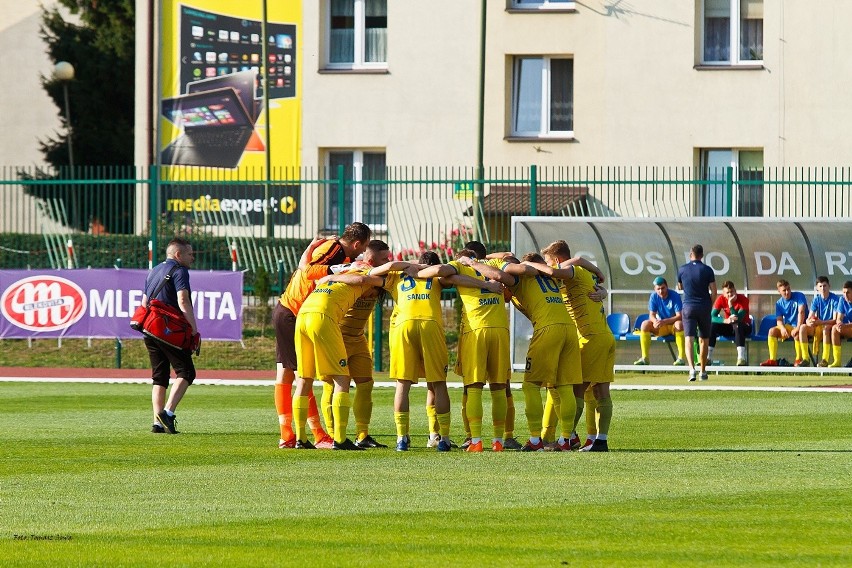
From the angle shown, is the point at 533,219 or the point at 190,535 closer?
the point at 190,535

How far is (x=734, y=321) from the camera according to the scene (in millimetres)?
23172

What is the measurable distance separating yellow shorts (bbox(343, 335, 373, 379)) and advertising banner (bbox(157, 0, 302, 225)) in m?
21.3

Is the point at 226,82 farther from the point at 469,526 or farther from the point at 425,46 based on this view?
the point at 469,526

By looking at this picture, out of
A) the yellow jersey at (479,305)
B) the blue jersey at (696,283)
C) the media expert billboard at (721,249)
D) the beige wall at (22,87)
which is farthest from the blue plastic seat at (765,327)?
the beige wall at (22,87)

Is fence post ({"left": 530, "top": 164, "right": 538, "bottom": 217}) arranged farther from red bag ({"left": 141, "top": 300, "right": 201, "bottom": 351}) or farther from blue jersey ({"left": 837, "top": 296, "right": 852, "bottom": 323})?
red bag ({"left": 141, "top": 300, "right": 201, "bottom": 351})

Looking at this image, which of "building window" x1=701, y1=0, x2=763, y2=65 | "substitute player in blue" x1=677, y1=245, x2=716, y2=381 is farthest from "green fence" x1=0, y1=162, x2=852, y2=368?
"building window" x1=701, y1=0, x2=763, y2=65

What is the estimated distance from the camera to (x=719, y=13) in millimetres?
32938

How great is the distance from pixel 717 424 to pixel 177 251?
5.60 m

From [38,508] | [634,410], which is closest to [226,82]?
[634,410]

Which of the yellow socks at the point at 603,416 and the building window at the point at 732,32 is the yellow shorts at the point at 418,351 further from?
the building window at the point at 732,32

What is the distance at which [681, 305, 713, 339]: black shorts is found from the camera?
21.4m

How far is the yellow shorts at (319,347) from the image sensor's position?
40.4ft

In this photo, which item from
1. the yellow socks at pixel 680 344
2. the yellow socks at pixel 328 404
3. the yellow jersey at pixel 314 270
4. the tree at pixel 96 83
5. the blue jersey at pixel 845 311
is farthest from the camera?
the tree at pixel 96 83

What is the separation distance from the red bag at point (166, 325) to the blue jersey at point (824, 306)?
12.0 meters
